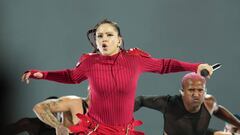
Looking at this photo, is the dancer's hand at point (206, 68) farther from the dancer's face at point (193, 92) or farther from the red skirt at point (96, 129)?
the dancer's face at point (193, 92)

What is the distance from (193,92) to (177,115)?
19 cm

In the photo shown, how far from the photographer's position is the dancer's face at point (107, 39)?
1609 millimetres

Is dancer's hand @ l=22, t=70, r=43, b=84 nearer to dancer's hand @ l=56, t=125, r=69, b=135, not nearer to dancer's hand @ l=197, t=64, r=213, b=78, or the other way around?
dancer's hand @ l=56, t=125, r=69, b=135

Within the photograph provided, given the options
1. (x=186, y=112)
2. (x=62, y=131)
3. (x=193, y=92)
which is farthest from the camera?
(x=186, y=112)

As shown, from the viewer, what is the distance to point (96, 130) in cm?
159

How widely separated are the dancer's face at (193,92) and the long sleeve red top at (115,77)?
21.7 inches

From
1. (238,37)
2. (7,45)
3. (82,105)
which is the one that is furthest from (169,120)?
(7,45)

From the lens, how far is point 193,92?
2.20 meters

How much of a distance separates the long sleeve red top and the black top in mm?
631

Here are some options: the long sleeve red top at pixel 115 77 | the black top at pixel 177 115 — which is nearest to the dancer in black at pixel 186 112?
the black top at pixel 177 115

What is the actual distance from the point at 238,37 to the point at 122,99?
1.31m

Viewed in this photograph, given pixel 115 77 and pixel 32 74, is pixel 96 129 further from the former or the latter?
pixel 32 74

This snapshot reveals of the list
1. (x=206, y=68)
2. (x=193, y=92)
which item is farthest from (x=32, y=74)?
(x=193, y=92)

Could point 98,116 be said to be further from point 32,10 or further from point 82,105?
point 32,10
